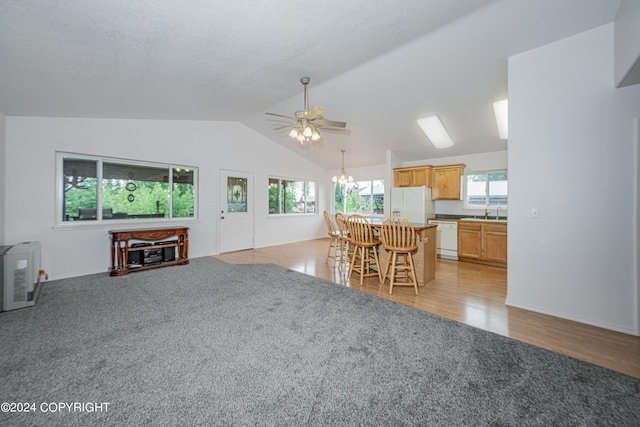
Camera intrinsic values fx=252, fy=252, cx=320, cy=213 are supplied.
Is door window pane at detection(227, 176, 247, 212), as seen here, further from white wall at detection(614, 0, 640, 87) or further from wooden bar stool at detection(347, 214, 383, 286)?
white wall at detection(614, 0, 640, 87)

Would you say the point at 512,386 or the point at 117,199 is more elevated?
the point at 117,199

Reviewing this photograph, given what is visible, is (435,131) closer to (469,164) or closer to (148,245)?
(469,164)

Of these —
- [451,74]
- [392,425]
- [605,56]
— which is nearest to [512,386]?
[392,425]

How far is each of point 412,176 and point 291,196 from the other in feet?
12.1

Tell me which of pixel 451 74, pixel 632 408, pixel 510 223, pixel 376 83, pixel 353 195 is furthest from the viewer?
pixel 353 195

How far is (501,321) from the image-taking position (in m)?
2.67

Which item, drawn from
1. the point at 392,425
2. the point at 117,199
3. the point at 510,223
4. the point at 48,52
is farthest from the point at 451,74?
the point at 117,199

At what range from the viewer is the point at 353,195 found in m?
8.55

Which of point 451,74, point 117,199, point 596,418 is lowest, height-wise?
point 596,418

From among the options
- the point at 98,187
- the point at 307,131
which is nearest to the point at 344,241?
the point at 307,131

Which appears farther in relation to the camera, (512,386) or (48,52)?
(48,52)

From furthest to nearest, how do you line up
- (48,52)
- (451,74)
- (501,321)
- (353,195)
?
(353,195), (451,74), (501,321), (48,52)

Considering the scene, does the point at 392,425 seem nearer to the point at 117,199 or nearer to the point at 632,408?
the point at 632,408

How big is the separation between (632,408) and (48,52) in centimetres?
533
